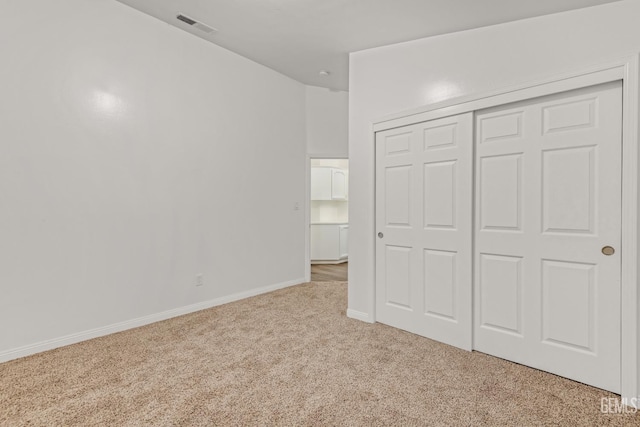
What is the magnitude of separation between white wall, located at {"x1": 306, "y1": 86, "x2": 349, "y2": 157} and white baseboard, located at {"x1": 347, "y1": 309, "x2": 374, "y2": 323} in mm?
2510

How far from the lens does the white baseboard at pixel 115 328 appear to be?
2535mm

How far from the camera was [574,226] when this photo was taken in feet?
7.34

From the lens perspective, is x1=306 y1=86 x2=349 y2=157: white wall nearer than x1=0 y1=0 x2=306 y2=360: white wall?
No

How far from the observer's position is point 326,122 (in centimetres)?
518

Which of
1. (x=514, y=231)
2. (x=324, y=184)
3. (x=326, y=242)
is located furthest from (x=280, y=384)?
(x=324, y=184)

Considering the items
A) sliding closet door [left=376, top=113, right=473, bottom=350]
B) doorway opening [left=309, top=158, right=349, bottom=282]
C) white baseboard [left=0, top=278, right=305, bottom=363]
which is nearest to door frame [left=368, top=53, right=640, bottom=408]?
sliding closet door [left=376, top=113, right=473, bottom=350]

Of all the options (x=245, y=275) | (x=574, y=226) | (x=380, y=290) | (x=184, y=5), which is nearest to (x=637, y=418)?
(x=574, y=226)

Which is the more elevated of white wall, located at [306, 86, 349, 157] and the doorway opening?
white wall, located at [306, 86, 349, 157]

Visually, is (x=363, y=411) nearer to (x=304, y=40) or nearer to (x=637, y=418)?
(x=637, y=418)

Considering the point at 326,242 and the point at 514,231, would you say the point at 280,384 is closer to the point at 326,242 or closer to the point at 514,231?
the point at 514,231

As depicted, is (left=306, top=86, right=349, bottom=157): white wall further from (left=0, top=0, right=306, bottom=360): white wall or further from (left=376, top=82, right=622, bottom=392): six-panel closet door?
(left=376, top=82, right=622, bottom=392): six-panel closet door

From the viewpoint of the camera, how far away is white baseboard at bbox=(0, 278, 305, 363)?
8.32 ft

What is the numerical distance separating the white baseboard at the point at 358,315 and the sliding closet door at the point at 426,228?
13 cm

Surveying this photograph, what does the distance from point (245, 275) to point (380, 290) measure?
1784mm
